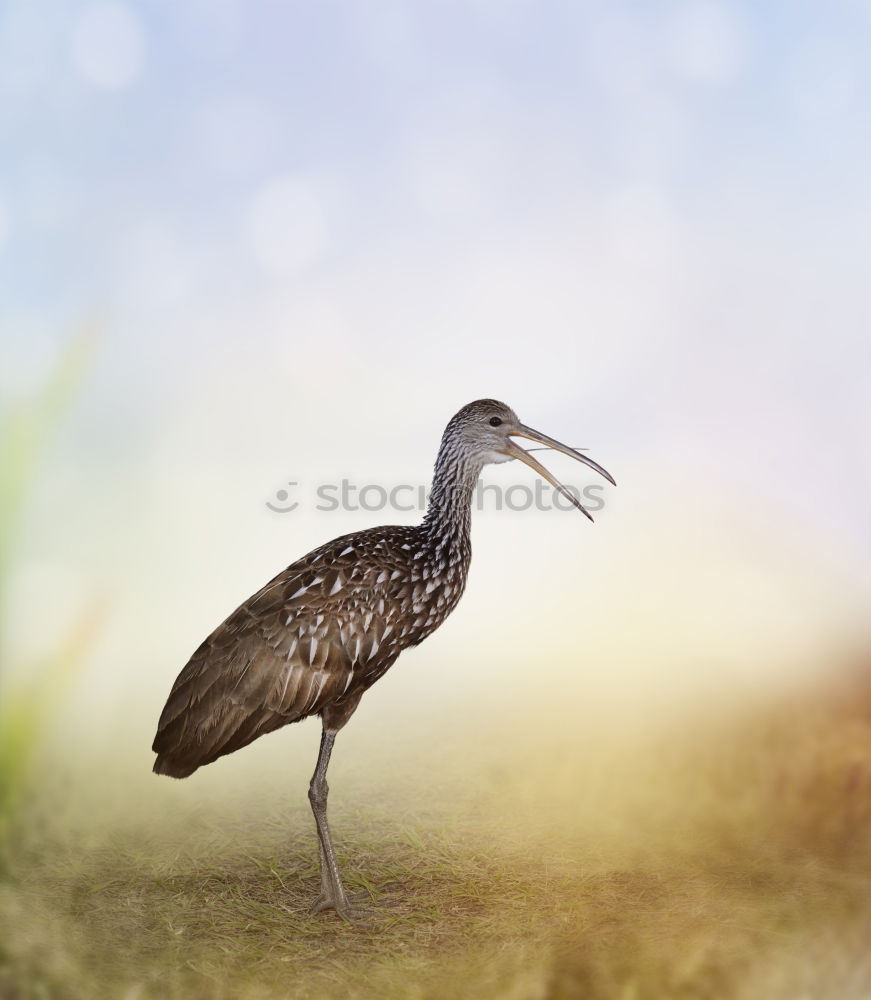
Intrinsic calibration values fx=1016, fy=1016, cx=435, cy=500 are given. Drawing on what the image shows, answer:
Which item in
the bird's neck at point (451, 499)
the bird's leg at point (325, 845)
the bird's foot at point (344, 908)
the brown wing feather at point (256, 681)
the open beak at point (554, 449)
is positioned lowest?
the bird's foot at point (344, 908)

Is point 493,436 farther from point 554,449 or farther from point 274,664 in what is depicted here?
point 274,664

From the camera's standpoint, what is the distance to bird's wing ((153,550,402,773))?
5.90 meters

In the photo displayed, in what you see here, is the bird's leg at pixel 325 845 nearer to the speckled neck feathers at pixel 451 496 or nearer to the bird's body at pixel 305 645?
the bird's body at pixel 305 645

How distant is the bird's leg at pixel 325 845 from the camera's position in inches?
241

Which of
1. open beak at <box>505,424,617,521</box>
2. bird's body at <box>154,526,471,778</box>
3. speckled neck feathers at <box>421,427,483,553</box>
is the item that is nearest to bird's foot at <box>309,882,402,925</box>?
bird's body at <box>154,526,471,778</box>

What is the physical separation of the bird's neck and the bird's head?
74 millimetres

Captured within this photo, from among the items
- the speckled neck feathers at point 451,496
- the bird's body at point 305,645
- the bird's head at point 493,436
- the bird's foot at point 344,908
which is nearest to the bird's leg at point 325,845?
the bird's foot at point 344,908

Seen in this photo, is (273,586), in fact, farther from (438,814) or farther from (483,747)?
(483,747)

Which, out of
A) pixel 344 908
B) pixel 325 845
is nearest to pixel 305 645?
pixel 325 845

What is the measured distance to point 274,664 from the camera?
233 inches

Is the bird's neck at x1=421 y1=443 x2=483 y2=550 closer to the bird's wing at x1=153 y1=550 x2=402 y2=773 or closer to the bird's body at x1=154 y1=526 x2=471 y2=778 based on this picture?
the bird's body at x1=154 y1=526 x2=471 y2=778

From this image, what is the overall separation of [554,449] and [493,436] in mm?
476

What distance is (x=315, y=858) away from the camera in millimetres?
7047

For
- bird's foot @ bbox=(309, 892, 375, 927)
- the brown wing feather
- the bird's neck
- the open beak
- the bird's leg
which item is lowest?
bird's foot @ bbox=(309, 892, 375, 927)
